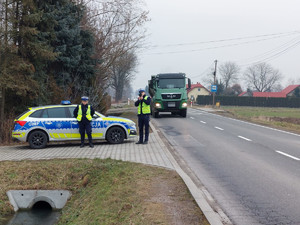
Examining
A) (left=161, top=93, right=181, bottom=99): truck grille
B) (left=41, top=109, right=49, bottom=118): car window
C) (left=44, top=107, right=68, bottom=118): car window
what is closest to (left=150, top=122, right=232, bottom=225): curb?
(left=44, top=107, right=68, bottom=118): car window

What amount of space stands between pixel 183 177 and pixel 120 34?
2150cm

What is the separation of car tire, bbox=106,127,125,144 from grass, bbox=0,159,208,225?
10.5ft

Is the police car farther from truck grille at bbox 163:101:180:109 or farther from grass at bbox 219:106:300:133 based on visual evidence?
truck grille at bbox 163:101:180:109

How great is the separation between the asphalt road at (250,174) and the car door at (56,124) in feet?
12.2

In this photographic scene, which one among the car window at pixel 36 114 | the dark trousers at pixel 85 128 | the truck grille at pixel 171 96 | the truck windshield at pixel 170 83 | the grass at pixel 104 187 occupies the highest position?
the truck windshield at pixel 170 83

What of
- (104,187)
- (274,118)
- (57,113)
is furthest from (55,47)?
(274,118)

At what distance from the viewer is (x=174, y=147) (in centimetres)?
1222

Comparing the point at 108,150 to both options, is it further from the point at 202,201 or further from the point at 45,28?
the point at 45,28

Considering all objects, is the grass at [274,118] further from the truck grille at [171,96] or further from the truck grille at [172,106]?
the truck grille at [171,96]

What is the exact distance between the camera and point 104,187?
721 cm

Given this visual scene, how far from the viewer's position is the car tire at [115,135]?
12.5m

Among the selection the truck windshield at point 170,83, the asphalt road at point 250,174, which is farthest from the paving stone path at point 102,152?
the truck windshield at point 170,83

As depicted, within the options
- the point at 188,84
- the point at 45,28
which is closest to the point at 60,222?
the point at 45,28

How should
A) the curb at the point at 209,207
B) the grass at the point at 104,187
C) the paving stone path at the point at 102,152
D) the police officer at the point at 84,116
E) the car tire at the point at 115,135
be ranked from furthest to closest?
1. the car tire at the point at 115,135
2. the police officer at the point at 84,116
3. the paving stone path at the point at 102,152
4. the grass at the point at 104,187
5. the curb at the point at 209,207
